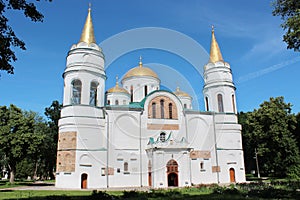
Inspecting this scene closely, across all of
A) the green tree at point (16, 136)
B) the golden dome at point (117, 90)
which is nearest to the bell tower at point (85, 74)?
the golden dome at point (117, 90)

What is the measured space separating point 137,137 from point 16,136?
14703 mm

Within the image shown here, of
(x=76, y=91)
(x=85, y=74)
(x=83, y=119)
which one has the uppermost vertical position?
(x=85, y=74)

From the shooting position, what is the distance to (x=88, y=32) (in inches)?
1251

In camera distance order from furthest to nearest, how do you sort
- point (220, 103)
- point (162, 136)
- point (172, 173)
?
1. point (220, 103)
2. point (162, 136)
3. point (172, 173)

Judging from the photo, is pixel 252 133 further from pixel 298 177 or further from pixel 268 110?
pixel 298 177

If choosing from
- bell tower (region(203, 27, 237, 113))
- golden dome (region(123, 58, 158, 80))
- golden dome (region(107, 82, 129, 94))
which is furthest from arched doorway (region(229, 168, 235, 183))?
golden dome (region(107, 82, 129, 94))

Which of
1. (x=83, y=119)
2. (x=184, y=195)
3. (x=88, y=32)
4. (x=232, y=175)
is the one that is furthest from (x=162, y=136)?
(x=88, y=32)

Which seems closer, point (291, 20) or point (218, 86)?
point (291, 20)

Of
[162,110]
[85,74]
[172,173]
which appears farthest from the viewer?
[162,110]

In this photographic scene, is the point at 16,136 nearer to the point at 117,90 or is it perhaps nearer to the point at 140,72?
the point at 117,90

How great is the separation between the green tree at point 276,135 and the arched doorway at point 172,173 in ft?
51.9

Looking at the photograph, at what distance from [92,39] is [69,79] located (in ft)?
17.7

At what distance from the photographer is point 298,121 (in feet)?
143

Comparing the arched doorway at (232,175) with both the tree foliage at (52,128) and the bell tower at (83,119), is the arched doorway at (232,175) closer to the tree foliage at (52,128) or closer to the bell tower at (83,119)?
the bell tower at (83,119)
